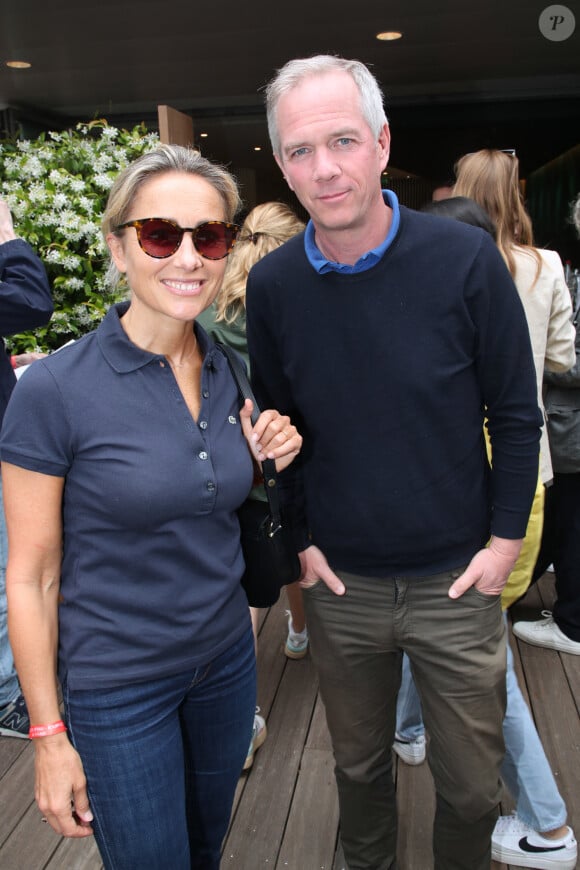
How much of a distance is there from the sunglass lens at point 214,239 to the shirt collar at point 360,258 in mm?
213

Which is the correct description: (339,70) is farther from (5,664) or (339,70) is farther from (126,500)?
(5,664)

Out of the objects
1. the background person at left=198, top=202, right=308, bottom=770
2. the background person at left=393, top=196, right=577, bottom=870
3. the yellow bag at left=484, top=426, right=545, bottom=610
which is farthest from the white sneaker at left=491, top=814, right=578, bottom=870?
the background person at left=198, top=202, right=308, bottom=770

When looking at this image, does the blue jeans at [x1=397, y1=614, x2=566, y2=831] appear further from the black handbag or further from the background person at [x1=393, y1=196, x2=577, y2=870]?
the black handbag

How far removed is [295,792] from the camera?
244 cm

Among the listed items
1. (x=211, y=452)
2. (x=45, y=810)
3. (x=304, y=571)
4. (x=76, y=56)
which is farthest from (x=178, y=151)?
(x=76, y=56)

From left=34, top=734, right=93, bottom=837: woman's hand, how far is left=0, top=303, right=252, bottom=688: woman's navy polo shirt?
0.11m

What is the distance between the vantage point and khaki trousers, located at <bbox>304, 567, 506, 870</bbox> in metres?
1.67

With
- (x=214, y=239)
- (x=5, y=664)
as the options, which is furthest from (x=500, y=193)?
(x=5, y=664)

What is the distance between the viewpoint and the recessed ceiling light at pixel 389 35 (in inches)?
263

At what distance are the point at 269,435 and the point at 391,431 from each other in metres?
0.28

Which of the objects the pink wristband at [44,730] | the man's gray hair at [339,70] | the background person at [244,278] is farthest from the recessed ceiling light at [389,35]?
the pink wristband at [44,730]

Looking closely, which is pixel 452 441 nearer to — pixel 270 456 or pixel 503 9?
pixel 270 456

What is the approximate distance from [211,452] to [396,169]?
34.8 feet

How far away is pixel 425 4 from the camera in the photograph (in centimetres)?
607
